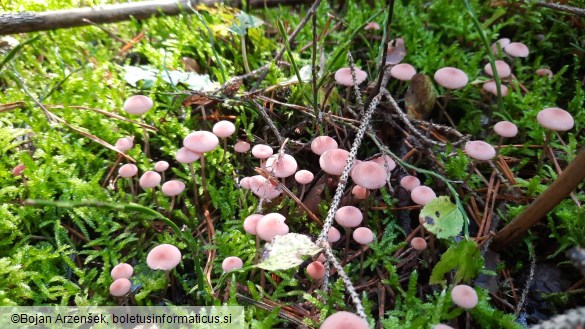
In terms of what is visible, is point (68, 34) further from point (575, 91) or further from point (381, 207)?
point (575, 91)

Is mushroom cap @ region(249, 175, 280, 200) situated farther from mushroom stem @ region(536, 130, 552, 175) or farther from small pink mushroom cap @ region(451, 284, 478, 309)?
mushroom stem @ region(536, 130, 552, 175)

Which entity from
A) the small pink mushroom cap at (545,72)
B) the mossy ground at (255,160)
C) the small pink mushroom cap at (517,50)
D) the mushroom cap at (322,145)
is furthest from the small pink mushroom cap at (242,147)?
the small pink mushroom cap at (545,72)

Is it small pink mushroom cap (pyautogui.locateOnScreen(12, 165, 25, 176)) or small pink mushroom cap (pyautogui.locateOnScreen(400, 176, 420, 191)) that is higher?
small pink mushroom cap (pyautogui.locateOnScreen(400, 176, 420, 191))

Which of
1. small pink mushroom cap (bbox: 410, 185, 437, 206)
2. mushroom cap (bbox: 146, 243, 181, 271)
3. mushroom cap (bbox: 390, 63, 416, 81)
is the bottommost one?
mushroom cap (bbox: 146, 243, 181, 271)

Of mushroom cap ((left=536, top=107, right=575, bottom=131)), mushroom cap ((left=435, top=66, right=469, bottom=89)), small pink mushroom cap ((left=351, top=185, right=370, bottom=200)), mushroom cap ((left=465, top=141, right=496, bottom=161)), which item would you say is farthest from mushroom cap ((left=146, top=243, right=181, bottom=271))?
mushroom cap ((left=536, top=107, right=575, bottom=131))

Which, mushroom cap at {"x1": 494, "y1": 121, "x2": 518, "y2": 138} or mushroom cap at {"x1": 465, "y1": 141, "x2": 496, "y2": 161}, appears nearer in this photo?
mushroom cap at {"x1": 465, "y1": 141, "x2": 496, "y2": 161}

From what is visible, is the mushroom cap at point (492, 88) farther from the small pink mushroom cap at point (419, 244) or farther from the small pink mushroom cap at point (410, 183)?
the small pink mushroom cap at point (419, 244)

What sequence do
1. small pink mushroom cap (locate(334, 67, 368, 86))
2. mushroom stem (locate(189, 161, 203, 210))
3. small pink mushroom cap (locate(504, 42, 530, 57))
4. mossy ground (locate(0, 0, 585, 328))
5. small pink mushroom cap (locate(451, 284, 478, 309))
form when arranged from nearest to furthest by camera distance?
small pink mushroom cap (locate(451, 284, 478, 309)), mossy ground (locate(0, 0, 585, 328)), mushroom stem (locate(189, 161, 203, 210)), small pink mushroom cap (locate(334, 67, 368, 86)), small pink mushroom cap (locate(504, 42, 530, 57))

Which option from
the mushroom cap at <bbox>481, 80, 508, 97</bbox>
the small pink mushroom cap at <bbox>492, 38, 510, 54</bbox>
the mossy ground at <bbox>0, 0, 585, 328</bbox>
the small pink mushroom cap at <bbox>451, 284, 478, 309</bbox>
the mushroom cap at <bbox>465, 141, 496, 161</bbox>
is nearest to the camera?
the small pink mushroom cap at <bbox>451, 284, 478, 309</bbox>

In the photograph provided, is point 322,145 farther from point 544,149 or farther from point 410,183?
point 544,149
